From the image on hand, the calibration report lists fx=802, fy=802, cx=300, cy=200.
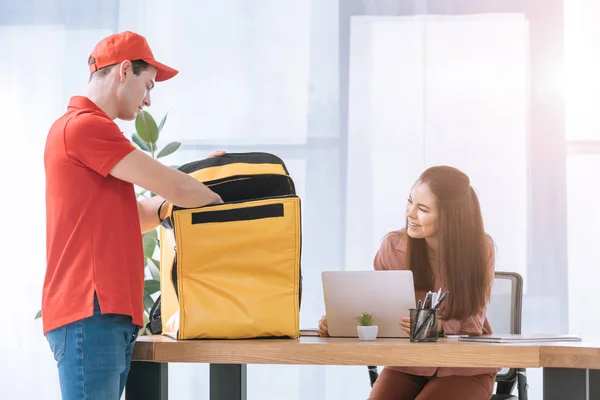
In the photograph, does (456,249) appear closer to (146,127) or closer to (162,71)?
(162,71)

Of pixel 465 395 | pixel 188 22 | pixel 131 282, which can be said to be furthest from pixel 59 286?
pixel 188 22

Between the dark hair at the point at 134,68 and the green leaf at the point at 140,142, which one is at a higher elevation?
the green leaf at the point at 140,142

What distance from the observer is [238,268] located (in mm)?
1870

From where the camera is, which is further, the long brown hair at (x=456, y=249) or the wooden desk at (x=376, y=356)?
the long brown hair at (x=456, y=249)

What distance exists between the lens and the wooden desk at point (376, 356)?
1.67m

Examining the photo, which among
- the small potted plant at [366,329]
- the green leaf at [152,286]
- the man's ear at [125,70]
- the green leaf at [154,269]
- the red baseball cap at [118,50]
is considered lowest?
the green leaf at [152,286]

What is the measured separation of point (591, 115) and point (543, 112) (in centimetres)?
24

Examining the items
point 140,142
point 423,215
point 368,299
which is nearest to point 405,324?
point 368,299

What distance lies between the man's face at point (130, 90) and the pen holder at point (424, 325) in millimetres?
815

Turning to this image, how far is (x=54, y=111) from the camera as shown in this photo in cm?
445

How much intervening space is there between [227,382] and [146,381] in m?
0.32

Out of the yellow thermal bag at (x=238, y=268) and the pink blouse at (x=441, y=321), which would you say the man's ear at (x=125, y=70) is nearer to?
the yellow thermal bag at (x=238, y=268)

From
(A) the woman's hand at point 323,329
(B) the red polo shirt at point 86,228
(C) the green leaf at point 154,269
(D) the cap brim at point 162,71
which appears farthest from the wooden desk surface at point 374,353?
(C) the green leaf at point 154,269

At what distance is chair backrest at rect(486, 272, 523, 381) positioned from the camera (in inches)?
106
